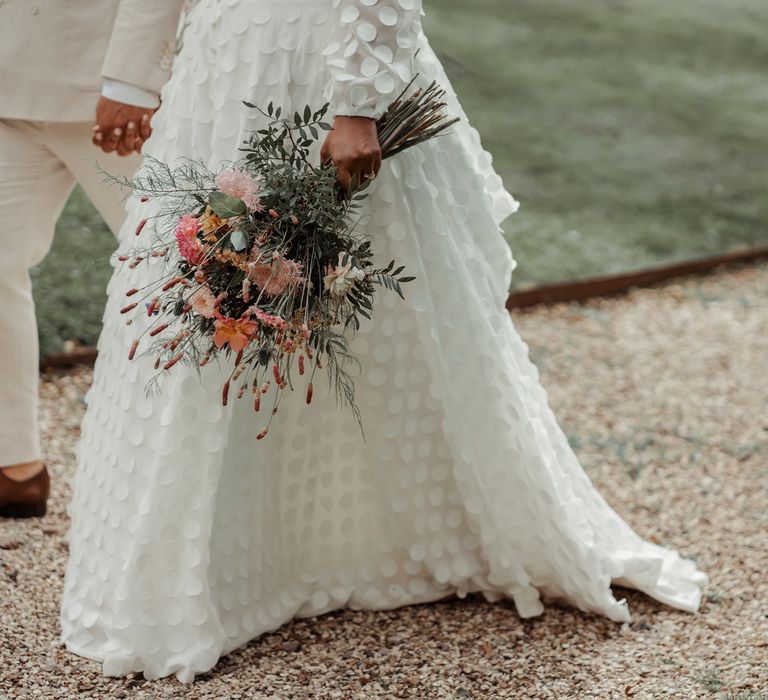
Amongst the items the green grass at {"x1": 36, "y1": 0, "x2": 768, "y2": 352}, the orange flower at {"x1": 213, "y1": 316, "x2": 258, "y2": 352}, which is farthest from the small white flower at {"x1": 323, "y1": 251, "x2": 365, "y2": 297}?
the green grass at {"x1": 36, "y1": 0, "x2": 768, "y2": 352}

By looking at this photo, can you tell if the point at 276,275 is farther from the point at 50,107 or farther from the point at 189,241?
the point at 50,107

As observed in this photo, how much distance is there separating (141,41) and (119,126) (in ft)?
0.65

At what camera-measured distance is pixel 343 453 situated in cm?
278

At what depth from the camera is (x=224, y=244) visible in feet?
7.25

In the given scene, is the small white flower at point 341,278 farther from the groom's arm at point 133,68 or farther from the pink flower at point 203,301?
the groom's arm at point 133,68

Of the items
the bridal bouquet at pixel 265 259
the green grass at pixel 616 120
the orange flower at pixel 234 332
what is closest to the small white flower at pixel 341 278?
the bridal bouquet at pixel 265 259

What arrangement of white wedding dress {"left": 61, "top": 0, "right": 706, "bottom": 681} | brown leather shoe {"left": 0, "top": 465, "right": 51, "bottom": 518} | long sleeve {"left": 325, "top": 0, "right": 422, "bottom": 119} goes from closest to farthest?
long sleeve {"left": 325, "top": 0, "right": 422, "bottom": 119}
white wedding dress {"left": 61, "top": 0, "right": 706, "bottom": 681}
brown leather shoe {"left": 0, "top": 465, "right": 51, "bottom": 518}

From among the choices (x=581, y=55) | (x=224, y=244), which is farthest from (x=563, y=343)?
(x=581, y=55)

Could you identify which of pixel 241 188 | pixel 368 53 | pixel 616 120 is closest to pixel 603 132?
pixel 616 120

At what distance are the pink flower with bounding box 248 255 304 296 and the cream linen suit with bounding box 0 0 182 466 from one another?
793 millimetres

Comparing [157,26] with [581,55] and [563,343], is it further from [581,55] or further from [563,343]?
[581,55]

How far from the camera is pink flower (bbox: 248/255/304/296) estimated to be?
2.17 m

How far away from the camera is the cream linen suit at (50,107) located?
2723 mm

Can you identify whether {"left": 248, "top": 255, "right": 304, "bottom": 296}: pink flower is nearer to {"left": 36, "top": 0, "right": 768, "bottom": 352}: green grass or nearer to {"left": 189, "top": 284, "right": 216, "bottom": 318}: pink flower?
{"left": 189, "top": 284, "right": 216, "bottom": 318}: pink flower
